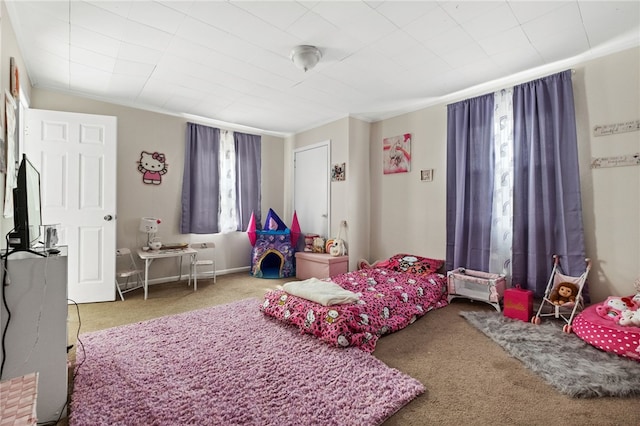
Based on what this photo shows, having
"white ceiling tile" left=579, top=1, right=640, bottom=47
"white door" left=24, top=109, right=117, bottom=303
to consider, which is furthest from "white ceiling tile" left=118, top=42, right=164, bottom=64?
"white ceiling tile" left=579, top=1, right=640, bottom=47

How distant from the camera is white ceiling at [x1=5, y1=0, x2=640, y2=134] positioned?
2.16 m

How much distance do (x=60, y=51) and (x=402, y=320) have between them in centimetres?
391

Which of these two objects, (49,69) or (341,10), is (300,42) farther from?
(49,69)

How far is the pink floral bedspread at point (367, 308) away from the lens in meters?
2.39

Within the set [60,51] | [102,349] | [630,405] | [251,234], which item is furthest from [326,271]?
[60,51]

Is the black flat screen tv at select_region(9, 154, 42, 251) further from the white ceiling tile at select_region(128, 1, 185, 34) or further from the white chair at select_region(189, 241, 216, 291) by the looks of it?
the white chair at select_region(189, 241, 216, 291)

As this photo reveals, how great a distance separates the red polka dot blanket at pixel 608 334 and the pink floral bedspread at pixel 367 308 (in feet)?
4.01

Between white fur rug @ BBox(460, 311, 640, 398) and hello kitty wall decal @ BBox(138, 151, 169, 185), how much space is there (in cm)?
427

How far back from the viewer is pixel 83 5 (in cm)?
213

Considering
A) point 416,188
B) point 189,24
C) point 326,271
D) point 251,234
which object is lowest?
point 326,271

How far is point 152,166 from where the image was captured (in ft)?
14.0

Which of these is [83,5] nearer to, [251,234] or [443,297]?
[251,234]

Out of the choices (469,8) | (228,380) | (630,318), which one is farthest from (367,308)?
(469,8)

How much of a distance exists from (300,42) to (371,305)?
7.70 feet
